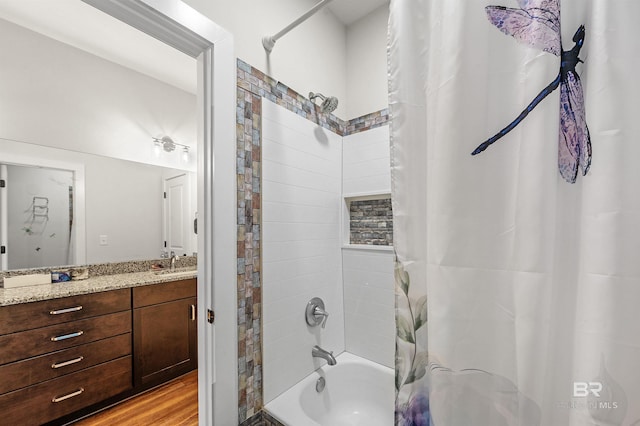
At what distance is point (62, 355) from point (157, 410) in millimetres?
711

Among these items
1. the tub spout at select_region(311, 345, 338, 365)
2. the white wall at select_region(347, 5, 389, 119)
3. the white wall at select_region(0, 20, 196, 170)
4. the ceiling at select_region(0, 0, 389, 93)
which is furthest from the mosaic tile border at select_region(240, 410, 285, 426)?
the white wall at select_region(0, 20, 196, 170)

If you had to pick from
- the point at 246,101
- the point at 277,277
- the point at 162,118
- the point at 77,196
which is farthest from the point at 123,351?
the point at 162,118

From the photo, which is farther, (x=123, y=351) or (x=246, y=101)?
(x=123, y=351)

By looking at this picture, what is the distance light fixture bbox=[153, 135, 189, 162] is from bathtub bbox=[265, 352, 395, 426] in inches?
99.0

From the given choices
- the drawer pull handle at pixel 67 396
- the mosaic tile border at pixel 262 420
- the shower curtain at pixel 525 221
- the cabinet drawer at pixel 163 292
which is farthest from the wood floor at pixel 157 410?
the shower curtain at pixel 525 221

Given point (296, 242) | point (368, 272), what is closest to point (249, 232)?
point (296, 242)

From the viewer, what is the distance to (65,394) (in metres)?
1.65

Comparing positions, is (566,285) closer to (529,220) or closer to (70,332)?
(529,220)

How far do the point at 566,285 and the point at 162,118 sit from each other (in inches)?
129

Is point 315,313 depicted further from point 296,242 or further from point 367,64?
point 367,64

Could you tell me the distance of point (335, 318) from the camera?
1.75m

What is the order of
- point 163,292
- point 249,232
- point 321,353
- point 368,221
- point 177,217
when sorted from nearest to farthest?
point 249,232, point 321,353, point 368,221, point 163,292, point 177,217

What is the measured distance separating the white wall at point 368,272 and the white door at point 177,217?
1848 millimetres

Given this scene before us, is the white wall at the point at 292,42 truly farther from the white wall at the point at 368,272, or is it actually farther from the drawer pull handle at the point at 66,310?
the drawer pull handle at the point at 66,310
